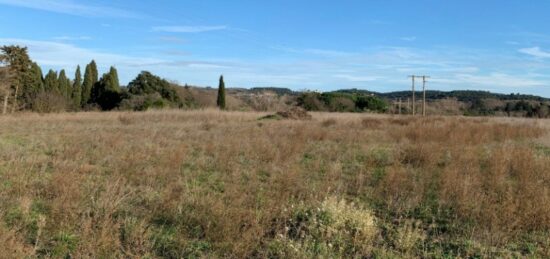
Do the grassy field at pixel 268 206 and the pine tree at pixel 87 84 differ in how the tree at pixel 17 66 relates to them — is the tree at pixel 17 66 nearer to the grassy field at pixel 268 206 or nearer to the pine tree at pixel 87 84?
the pine tree at pixel 87 84

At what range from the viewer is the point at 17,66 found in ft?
133

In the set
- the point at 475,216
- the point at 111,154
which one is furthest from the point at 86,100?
the point at 475,216

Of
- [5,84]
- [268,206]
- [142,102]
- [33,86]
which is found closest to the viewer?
[268,206]

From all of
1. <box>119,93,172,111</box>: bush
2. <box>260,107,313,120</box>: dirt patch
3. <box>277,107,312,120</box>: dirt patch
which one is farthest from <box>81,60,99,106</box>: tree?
<box>277,107,312,120</box>: dirt patch

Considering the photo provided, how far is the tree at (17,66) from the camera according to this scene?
39156mm

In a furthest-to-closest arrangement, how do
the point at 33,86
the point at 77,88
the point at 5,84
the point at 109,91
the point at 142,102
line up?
the point at 77,88 → the point at 109,91 → the point at 33,86 → the point at 142,102 → the point at 5,84

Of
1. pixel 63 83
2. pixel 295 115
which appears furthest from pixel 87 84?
pixel 295 115

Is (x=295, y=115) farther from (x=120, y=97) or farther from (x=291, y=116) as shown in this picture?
(x=120, y=97)

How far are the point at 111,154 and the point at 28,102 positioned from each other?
123 feet

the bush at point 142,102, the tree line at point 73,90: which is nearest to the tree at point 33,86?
the tree line at point 73,90

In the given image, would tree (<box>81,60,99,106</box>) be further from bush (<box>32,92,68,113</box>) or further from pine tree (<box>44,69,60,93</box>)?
bush (<box>32,92,68,113</box>)

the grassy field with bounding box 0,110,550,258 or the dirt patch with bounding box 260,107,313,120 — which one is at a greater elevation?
the dirt patch with bounding box 260,107,313,120

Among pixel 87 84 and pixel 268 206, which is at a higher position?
pixel 87 84

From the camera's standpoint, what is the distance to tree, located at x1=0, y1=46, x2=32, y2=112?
39156 mm
